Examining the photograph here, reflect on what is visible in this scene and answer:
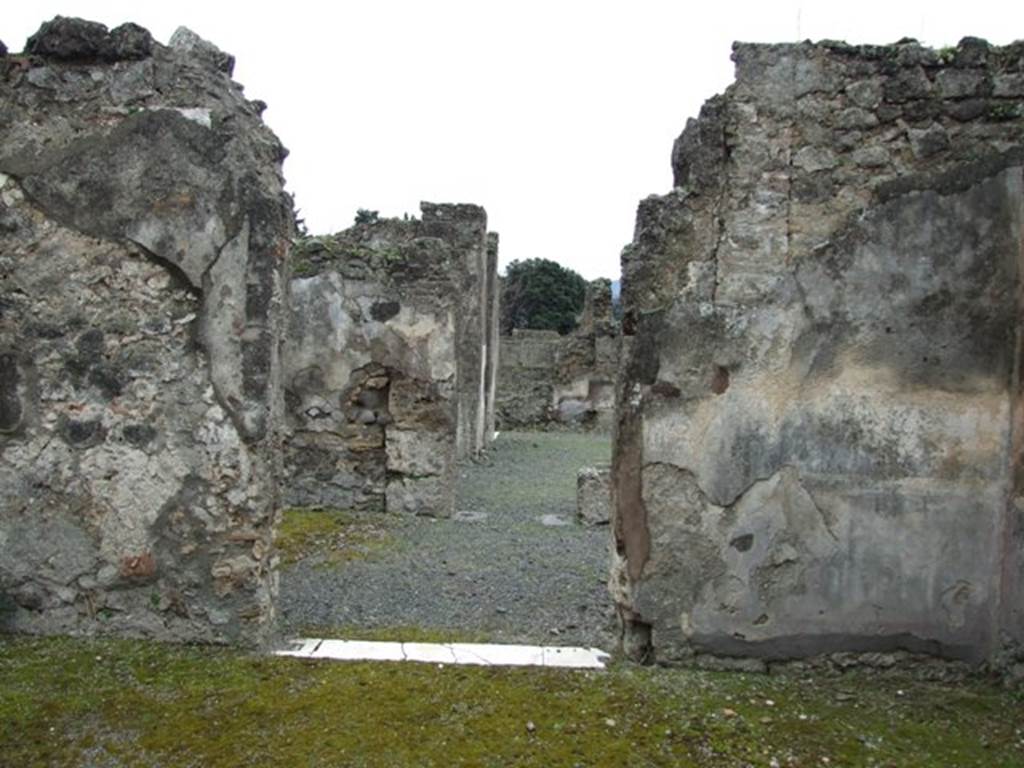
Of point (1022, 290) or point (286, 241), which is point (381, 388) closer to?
point (286, 241)

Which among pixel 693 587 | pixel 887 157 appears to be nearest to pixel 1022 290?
pixel 887 157

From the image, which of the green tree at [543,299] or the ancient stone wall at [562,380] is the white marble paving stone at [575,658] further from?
the green tree at [543,299]

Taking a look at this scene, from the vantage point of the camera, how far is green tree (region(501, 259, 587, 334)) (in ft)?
123

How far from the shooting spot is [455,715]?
3.45m

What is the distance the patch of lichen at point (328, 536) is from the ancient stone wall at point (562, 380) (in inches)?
473

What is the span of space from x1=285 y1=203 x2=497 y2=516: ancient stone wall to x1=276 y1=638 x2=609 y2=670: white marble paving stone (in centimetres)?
463

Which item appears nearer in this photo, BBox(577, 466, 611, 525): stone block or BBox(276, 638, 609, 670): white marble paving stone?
BBox(276, 638, 609, 670): white marble paving stone

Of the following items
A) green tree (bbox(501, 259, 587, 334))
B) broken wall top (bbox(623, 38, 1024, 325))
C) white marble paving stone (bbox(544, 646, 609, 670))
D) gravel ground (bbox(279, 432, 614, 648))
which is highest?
green tree (bbox(501, 259, 587, 334))

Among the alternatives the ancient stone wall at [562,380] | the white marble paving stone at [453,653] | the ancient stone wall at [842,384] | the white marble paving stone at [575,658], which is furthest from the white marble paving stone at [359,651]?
the ancient stone wall at [562,380]

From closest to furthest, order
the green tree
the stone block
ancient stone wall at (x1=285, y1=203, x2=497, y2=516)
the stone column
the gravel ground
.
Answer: the gravel ground → the stone block → ancient stone wall at (x1=285, y1=203, x2=497, y2=516) → the stone column → the green tree

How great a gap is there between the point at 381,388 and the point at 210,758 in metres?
5.91

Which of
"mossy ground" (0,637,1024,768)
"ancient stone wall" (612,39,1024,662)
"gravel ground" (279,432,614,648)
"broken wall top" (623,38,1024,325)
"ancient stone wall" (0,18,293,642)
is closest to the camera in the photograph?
"mossy ground" (0,637,1024,768)

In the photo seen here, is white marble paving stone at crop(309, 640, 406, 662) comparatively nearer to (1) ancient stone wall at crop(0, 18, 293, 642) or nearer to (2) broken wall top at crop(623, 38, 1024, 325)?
(1) ancient stone wall at crop(0, 18, 293, 642)

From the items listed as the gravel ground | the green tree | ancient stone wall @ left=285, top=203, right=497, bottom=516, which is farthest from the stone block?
the green tree
